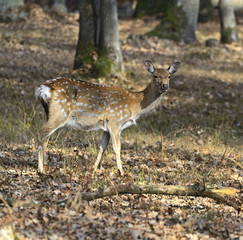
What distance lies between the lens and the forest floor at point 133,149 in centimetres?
566

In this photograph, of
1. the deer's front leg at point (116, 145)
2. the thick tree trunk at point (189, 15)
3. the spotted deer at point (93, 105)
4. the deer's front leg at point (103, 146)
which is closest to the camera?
the spotted deer at point (93, 105)

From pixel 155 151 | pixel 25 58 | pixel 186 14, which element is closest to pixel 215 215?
pixel 155 151

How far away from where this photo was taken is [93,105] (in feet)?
26.1

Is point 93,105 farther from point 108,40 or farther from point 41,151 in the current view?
point 108,40

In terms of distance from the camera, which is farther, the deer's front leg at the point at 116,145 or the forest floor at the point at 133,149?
the deer's front leg at the point at 116,145

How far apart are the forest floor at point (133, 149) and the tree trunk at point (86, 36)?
1.83ft

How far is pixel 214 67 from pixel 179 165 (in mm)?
9868

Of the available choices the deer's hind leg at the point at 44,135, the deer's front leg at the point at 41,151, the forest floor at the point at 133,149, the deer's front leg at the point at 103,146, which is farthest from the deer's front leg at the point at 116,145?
the deer's front leg at the point at 41,151

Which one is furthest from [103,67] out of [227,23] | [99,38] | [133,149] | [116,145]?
[227,23]

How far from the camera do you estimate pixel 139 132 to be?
1075cm

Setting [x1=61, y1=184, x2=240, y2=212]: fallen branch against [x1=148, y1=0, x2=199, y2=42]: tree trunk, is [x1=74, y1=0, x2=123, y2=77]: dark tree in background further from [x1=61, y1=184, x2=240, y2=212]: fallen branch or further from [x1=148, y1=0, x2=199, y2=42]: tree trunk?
[x1=61, y1=184, x2=240, y2=212]: fallen branch

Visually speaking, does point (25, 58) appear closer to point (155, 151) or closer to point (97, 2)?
point (97, 2)

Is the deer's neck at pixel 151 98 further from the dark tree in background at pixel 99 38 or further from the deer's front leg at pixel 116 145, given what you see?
the dark tree in background at pixel 99 38

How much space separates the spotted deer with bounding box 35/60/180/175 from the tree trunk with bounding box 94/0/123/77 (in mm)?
5520
